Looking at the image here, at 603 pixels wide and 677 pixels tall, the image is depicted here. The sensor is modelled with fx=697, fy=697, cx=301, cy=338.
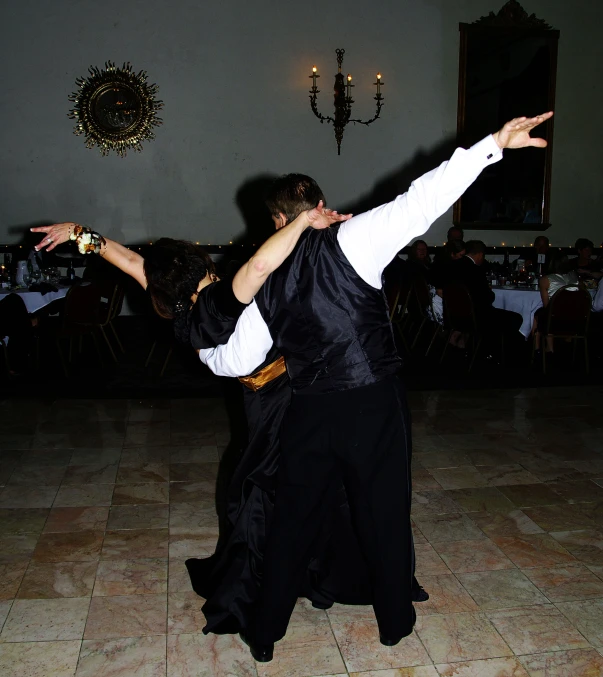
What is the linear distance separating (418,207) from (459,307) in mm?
4304

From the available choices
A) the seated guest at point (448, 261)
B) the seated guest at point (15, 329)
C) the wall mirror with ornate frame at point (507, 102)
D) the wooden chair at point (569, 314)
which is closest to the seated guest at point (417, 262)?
the seated guest at point (448, 261)

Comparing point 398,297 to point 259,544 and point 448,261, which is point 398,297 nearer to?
point 448,261

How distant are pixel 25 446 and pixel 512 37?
767 centimetres

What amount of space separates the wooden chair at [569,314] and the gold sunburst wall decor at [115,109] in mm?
5041

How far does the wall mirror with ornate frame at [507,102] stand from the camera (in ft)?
28.1

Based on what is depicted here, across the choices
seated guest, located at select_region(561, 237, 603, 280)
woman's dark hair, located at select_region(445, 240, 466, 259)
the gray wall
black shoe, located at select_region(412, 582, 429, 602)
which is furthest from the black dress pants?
the gray wall

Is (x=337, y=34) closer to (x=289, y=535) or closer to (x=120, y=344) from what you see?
(x=120, y=344)

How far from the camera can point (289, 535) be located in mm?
1819

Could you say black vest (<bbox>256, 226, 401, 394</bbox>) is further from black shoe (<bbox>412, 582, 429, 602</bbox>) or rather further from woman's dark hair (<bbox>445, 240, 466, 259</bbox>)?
woman's dark hair (<bbox>445, 240, 466, 259</bbox>)

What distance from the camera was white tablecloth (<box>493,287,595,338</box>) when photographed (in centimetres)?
604

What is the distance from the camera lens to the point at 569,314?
217 inches

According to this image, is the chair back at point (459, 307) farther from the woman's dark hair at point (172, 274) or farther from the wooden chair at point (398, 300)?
the woman's dark hair at point (172, 274)

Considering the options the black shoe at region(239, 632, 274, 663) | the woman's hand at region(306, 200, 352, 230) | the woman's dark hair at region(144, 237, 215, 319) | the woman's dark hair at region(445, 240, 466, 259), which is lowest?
the black shoe at region(239, 632, 274, 663)

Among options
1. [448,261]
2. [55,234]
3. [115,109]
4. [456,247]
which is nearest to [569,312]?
[448,261]
